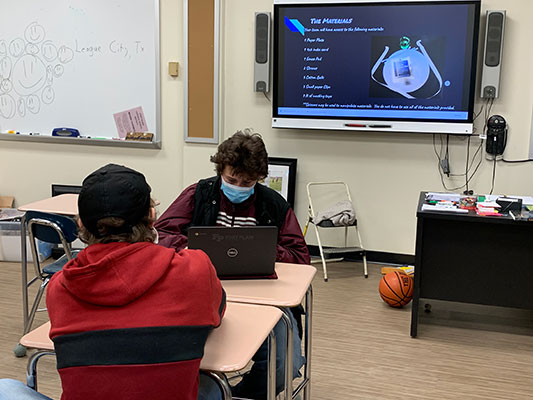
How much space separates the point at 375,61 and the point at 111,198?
3.62 m

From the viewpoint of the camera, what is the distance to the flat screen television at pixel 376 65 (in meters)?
4.68

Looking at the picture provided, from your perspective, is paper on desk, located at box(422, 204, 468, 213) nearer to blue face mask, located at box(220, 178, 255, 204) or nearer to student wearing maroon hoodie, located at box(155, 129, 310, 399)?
student wearing maroon hoodie, located at box(155, 129, 310, 399)

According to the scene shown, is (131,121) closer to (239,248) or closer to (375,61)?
(375,61)

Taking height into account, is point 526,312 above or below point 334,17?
below

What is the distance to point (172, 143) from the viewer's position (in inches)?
216

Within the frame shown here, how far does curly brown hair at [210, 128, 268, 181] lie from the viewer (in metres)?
2.72

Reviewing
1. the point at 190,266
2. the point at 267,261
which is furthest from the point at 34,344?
the point at 267,261

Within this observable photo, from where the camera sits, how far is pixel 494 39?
4602 millimetres

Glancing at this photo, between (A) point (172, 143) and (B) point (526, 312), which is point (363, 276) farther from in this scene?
(A) point (172, 143)

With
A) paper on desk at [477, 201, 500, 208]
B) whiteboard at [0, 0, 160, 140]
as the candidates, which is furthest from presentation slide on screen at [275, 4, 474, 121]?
whiteboard at [0, 0, 160, 140]

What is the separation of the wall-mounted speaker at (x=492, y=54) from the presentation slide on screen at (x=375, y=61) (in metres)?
0.12

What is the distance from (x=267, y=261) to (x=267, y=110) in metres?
3.00

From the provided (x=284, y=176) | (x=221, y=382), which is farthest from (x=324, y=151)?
(x=221, y=382)

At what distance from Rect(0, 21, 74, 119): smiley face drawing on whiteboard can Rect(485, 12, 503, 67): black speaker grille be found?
3.35 m
